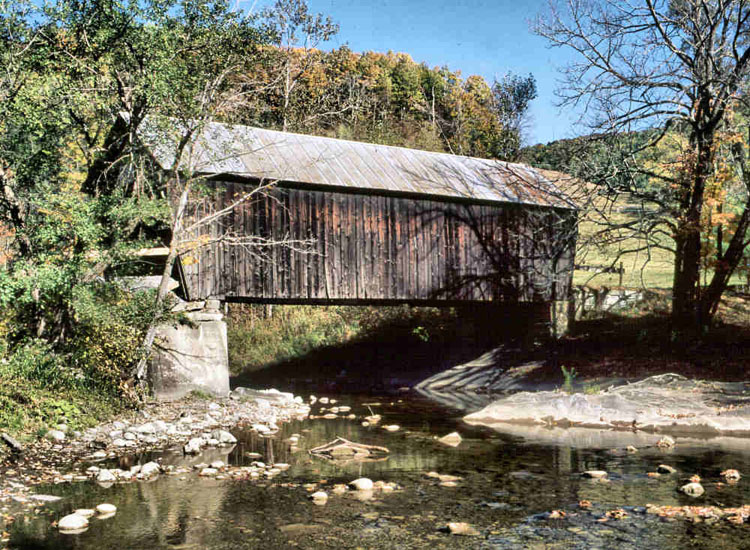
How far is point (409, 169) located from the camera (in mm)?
19266

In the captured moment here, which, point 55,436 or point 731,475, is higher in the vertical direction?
point 55,436

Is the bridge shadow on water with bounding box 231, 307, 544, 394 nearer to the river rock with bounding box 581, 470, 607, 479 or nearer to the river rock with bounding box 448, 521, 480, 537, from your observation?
the river rock with bounding box 581, 470, 607, 479

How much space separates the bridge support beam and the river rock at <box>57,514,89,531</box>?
24.1 feet

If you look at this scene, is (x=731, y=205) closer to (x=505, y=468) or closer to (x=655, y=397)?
(x=655, y=397)

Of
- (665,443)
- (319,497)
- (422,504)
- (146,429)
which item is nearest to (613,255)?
(665,443)

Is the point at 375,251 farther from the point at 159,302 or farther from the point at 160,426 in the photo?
the point at 160,426

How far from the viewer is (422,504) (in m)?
6.79

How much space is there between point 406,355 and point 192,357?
10.8m

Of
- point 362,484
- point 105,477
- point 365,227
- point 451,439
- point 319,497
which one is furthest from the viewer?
point 365,227

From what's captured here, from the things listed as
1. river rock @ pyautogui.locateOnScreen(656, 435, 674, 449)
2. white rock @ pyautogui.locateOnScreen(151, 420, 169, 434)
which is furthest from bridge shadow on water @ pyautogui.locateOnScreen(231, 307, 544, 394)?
river rock @ pyautogui.locateOnScreen(656, 435, 674, 449)

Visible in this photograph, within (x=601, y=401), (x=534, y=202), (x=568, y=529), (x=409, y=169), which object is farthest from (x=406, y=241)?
(x=568, y=529)

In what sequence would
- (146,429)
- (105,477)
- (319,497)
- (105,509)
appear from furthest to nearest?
(146,429)
(105,477)
(319,497)
(105,509)

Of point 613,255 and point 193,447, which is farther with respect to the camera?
point 613,255

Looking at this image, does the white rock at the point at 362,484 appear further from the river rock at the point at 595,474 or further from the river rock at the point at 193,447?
the river rock at the point at 193,447
